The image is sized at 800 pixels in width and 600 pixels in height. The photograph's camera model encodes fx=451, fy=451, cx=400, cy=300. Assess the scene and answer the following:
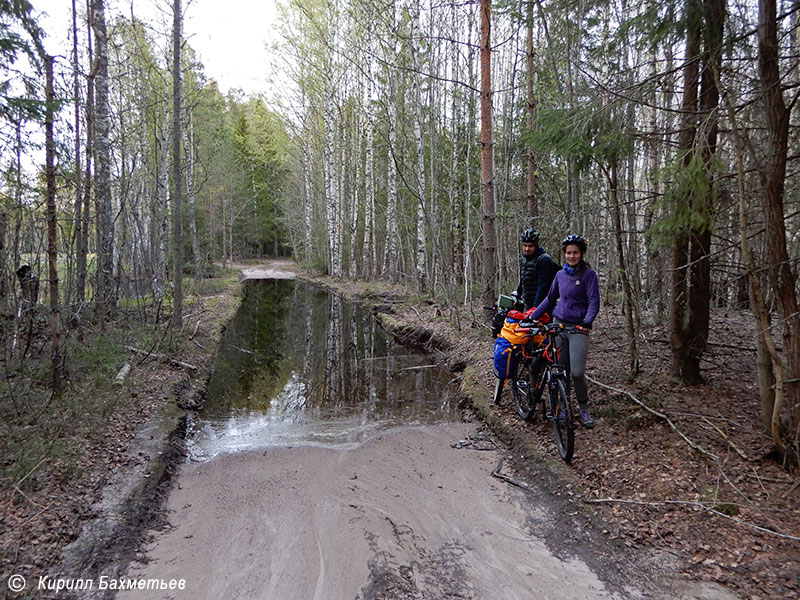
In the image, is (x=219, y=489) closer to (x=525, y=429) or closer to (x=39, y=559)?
(x=39, y=559)

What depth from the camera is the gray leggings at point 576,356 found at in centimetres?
419

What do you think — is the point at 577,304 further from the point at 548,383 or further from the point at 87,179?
the point at 87,179

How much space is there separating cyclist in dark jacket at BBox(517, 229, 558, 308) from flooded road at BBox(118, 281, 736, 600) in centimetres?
184

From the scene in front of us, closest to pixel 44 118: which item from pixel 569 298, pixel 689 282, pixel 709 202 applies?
pixel 569 298

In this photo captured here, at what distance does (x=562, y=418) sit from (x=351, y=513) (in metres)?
2.11

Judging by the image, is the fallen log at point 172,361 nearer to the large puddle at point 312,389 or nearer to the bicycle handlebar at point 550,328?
the large puddle at point 312,389

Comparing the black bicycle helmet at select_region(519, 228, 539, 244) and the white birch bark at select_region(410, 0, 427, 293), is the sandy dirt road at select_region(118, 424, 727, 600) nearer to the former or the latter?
the black bicycle helmet at select_region(519, 228, 539, 244)

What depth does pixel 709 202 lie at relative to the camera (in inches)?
145

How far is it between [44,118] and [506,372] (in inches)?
226

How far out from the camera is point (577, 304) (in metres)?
4.36

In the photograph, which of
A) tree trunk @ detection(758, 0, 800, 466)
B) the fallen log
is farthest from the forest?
the fallen log

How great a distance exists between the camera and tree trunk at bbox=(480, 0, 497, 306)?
816 cm

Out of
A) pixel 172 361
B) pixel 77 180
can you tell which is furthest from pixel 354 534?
pixel 77 180

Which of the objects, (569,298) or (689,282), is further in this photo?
(689,282)
